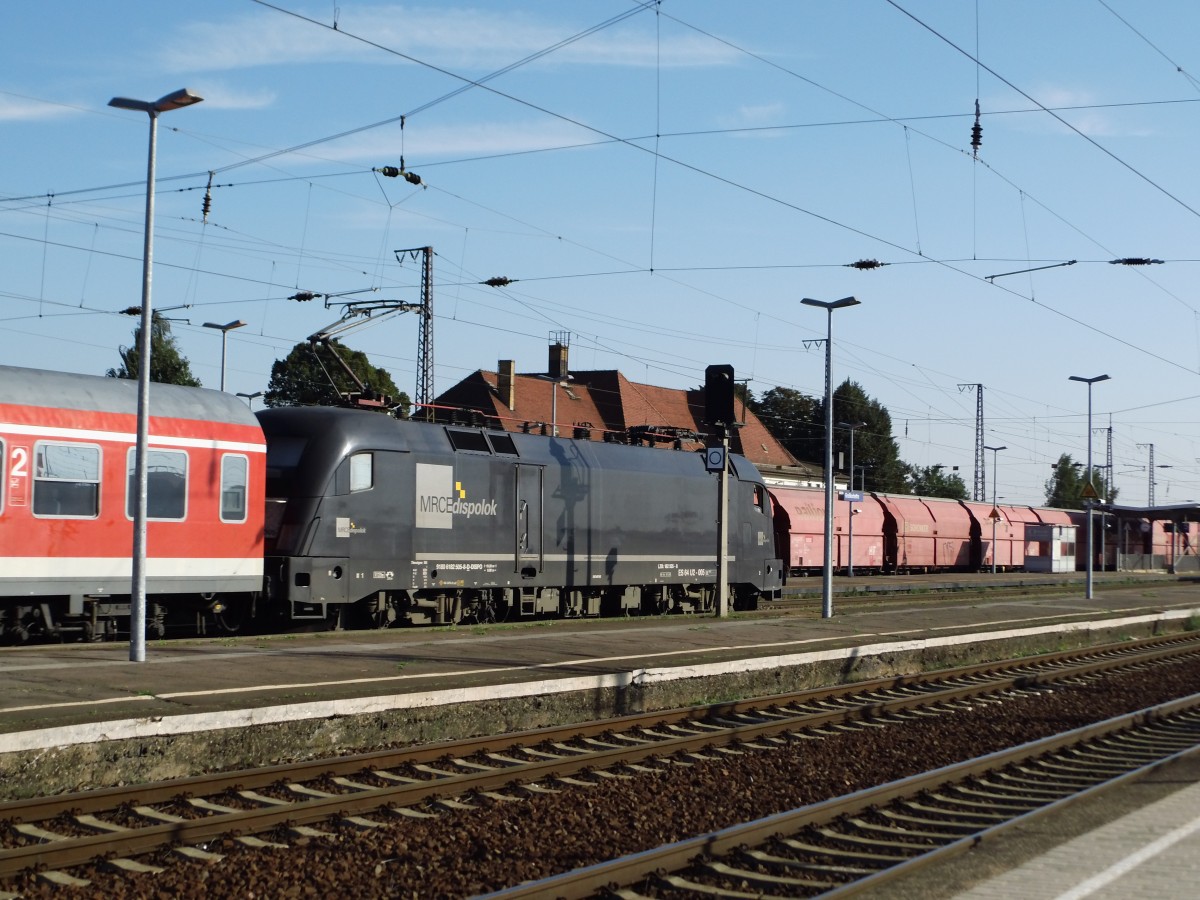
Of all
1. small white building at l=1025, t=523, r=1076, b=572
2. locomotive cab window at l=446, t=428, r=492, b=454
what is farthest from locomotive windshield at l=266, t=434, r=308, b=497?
small white building at l=1025, t=523, r=1076, b=572

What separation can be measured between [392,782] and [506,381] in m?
61.3

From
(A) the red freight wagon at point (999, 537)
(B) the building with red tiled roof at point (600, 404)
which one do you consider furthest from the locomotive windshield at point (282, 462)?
(A) the red freight wagon at point (999, 537)

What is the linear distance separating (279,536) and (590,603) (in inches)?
329

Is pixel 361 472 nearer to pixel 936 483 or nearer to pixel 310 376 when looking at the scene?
pixel 310 376

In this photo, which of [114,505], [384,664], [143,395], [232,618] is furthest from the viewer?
[232,618]

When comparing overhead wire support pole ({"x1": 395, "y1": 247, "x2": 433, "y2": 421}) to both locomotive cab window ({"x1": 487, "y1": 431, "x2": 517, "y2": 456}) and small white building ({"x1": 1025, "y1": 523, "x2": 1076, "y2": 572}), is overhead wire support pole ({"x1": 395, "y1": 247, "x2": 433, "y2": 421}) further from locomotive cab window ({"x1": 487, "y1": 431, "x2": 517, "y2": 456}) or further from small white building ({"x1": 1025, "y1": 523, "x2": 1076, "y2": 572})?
small white building ({"x1": 1025, "y1": 523, "x2": 1076, "y2": 572})

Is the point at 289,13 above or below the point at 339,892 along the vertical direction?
above

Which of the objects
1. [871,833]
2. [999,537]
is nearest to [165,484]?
[871,833]

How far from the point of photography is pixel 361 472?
70.0 feet

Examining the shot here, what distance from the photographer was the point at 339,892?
7.84m

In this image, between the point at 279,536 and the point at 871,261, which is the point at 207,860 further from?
the point at 871,261

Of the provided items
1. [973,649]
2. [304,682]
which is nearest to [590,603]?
[973,649]

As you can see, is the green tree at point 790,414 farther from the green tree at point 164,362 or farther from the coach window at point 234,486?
the coach window at point 234,486

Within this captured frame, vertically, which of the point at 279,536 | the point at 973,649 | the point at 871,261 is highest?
the point at 871,261
